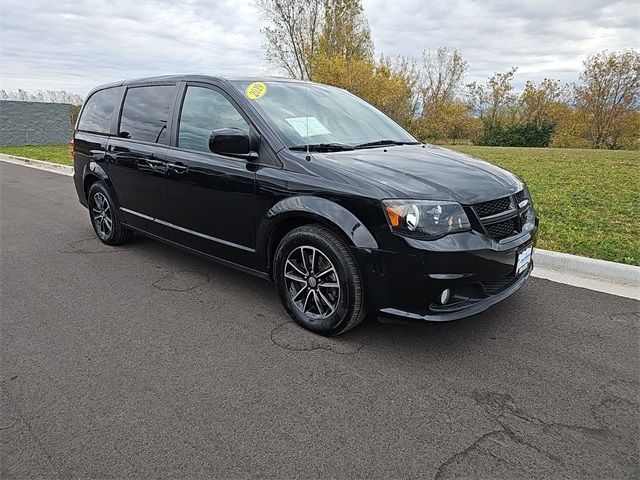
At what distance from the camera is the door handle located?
380cm

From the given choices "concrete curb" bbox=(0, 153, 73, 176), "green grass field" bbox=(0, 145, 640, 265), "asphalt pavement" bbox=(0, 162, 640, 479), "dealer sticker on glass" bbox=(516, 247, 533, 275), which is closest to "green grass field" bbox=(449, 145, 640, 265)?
"green grass field" bbox=(0, 145, 640, 265)

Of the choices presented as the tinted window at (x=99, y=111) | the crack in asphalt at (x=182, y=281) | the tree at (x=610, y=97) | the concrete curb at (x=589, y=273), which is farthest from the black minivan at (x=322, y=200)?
the tree at (x=610, y=97)

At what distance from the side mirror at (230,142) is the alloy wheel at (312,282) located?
2.65 ft

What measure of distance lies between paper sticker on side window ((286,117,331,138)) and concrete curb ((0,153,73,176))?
416 inches

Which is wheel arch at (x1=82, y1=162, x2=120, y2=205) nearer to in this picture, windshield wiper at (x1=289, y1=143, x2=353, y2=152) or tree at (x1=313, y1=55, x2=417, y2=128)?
windshield wiper at (x1=289, y1=143, x2=353, y2=152)

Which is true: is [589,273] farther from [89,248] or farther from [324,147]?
[89,248]

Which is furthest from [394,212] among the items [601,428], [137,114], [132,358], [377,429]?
[137,114]

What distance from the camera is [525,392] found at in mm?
2514

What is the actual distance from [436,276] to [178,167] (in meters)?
2.35

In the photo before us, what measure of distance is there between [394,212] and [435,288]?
0.50 m

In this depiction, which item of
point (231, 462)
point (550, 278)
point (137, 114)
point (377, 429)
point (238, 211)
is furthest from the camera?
point (137, 114)

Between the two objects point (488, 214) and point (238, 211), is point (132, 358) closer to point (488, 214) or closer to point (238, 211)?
point (238, 211)

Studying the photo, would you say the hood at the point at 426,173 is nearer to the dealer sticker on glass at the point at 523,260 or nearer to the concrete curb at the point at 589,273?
the dealer sticker on glass at the point at 523,260

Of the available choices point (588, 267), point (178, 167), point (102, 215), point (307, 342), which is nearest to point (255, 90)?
point (178, 167)
